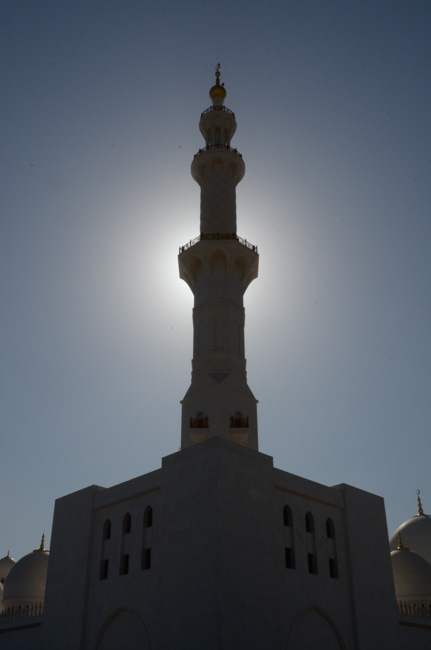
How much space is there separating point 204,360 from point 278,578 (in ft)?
35.1

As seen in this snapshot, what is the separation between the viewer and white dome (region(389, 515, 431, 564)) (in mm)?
36156

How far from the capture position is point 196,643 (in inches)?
733

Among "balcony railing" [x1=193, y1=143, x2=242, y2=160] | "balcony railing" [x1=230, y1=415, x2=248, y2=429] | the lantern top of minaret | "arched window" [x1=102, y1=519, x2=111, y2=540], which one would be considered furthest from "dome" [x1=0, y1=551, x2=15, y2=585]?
the lantern top of minaret

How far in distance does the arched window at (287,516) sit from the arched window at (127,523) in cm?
601

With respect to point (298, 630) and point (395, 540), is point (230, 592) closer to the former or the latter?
point (298, 630)

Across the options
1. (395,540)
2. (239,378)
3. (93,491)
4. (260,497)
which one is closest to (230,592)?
(260,497)

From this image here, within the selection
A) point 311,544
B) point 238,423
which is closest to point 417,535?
→ point 311,544

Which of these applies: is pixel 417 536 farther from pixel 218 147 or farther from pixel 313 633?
pixel 218 147

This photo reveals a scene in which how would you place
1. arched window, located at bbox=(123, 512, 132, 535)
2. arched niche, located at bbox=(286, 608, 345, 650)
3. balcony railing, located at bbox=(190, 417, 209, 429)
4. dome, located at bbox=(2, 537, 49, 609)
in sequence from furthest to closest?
dome, located at bbox=(2, 537, 49, 609), balcony railing, located at bbox=(190, 417, 209, 429), arched window, located at bbox=(123, 512, 132, 535), arched niche, located at bbox=(286, 608, 345, 650)

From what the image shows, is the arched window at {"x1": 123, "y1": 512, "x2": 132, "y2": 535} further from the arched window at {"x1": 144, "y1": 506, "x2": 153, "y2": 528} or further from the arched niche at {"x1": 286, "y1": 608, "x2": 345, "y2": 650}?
the arched niche at {"x1": 286, "y1": 608, "x2": 345, "y2": 650}

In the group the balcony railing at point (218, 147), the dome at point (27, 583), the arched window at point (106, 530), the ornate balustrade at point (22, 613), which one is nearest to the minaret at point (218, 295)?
the balcony railing at point (218, 147)

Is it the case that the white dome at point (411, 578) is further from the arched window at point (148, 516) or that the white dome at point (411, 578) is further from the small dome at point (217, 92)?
the small dome at point (217, 92)

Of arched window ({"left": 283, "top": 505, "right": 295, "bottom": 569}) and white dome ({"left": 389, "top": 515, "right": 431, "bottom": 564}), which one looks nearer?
arched window ({"left": 283, "top": 505, "right": 295, "bottom": 569})

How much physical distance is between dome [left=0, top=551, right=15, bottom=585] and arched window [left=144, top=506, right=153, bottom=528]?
2534 centimetres
